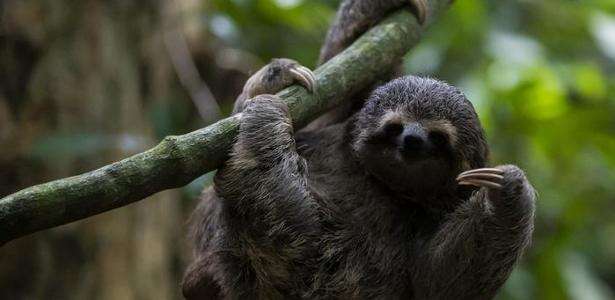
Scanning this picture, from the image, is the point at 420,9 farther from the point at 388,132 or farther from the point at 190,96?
the point at 190,96

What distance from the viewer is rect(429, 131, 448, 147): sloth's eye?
515 centimetres

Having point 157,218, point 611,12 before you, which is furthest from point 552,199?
point 157,218

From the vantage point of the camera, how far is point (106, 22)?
7738 millimetres

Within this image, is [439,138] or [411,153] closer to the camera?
[411,153]

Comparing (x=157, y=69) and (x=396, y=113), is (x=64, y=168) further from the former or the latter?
(x=396, y=113)

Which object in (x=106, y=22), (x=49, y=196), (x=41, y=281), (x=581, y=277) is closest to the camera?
(x=49, y=196)

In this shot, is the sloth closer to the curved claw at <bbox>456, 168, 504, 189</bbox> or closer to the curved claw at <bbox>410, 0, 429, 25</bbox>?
the curved claw at <bbox>456, 168, 504, 189</bbox>

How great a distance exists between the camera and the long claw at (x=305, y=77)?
4.79 m

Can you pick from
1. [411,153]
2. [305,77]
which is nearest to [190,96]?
[305,77]

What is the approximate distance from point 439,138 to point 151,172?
2.03 meters

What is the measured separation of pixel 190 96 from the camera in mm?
8203

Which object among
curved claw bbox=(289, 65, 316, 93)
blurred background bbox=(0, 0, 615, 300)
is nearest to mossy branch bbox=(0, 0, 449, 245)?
curved claw bbox=(289, 65, 316, 93)

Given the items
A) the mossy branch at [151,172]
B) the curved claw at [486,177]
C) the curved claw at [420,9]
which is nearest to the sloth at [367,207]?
the curved claw at [486,177]

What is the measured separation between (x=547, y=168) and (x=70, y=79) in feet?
17.8
